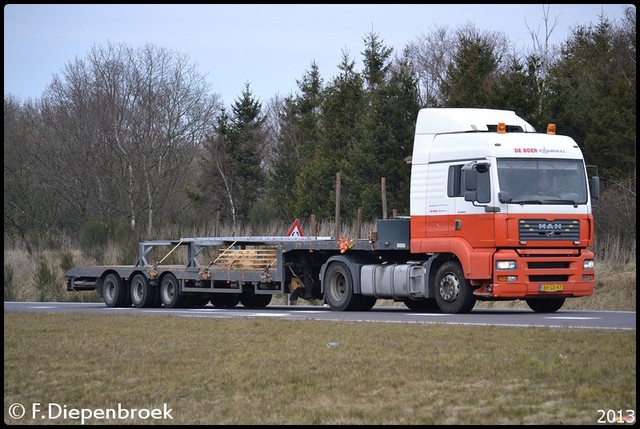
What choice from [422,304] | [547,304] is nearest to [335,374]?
[547,304]

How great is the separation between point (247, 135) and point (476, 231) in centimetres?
4684

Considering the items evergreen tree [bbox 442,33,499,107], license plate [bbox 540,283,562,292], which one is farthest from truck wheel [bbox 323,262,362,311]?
evergreen tree [bbox 442,33,499,107]

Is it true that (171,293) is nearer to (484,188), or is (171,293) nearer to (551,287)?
(484,188)

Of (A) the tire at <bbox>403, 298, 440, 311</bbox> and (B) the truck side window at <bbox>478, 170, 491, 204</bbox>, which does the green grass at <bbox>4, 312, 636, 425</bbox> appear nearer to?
(B) the truck side window at <bbox>478, 170, 491, 204</bbox>

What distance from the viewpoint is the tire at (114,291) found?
1196 inches

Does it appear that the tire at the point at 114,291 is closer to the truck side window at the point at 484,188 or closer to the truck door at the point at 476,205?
the truck door at the point at 476,205

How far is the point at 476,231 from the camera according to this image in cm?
2311

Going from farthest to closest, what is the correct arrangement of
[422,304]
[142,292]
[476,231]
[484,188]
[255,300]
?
[255,300]
[142,292]
[422,304]
[476,231]
[484,188]

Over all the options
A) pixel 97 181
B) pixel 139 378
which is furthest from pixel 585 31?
pixel 139 378

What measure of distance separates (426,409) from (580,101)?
152 ft

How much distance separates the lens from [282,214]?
6412 cm

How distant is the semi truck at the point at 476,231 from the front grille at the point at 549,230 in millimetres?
19

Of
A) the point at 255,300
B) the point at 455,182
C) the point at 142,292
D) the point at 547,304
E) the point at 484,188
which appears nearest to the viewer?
the point at 484,188

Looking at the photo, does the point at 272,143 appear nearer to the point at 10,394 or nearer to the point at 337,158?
the point at 337,158
